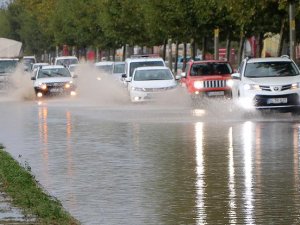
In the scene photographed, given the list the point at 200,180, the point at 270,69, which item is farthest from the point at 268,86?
the point at 200,180

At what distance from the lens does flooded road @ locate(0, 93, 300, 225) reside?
13.4 m

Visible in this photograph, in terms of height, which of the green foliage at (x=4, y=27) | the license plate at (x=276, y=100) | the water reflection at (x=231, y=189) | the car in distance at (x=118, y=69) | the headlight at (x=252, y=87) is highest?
the water reflection at (x=231, y=189)

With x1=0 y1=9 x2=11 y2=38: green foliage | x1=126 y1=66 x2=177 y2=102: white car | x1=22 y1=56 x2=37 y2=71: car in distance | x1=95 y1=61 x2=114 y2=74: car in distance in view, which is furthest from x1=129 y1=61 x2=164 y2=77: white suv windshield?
x1=0 y1=9 x2=11 y2=38: green foliage

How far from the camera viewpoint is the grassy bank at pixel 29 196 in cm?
1212

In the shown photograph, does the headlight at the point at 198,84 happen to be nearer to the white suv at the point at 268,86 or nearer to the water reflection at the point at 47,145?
the water reflection at the point at 47,145

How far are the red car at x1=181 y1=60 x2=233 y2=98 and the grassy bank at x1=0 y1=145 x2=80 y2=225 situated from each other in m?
21.8

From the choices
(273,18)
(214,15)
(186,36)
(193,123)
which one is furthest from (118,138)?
(186,36)

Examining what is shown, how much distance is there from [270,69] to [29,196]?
19.7 meters

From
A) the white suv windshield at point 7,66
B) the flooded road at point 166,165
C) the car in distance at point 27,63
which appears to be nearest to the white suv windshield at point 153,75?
the flooded road at point 166,165

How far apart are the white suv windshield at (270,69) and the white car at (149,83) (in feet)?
28.9

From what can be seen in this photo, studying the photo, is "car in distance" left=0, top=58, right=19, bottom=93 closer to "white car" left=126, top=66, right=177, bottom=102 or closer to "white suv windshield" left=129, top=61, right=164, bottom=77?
"white suv windshield" left=129, top=61, right=164, bottom=77

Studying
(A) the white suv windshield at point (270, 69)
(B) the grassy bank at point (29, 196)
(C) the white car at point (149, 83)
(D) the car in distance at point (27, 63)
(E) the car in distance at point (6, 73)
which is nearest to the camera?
(B) the grassy bank at point (29, 196)

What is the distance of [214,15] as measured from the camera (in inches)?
2003

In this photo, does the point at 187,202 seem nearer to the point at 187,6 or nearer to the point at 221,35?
the point at 187,6
